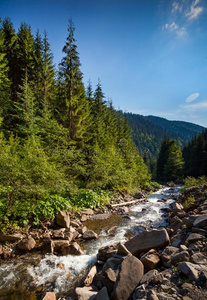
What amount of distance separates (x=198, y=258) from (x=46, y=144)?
1339 cm

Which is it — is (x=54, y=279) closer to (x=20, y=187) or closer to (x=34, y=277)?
(x=34, y=277)

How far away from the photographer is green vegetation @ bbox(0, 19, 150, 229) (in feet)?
23.1

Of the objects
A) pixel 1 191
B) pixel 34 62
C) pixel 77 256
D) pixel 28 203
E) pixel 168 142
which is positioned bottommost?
pixel 77 256

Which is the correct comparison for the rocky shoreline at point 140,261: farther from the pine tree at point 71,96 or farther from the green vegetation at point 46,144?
the pine tree at point 71,96

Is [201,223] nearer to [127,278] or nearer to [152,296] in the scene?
[127,278]

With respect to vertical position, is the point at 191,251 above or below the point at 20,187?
below

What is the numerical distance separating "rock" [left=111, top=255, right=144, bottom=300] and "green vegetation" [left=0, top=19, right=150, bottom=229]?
481 cm

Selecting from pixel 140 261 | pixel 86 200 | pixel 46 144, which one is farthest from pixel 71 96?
pixel 140 261

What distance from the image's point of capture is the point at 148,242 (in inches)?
192

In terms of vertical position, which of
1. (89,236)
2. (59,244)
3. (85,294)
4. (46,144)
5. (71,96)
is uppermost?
(71,96)

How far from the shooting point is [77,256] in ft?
20.3

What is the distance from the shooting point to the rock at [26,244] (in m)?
6.21

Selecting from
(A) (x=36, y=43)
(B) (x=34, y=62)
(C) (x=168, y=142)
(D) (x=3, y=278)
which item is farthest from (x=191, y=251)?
(C) (x=168, y=142)

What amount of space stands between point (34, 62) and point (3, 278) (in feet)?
72.5
